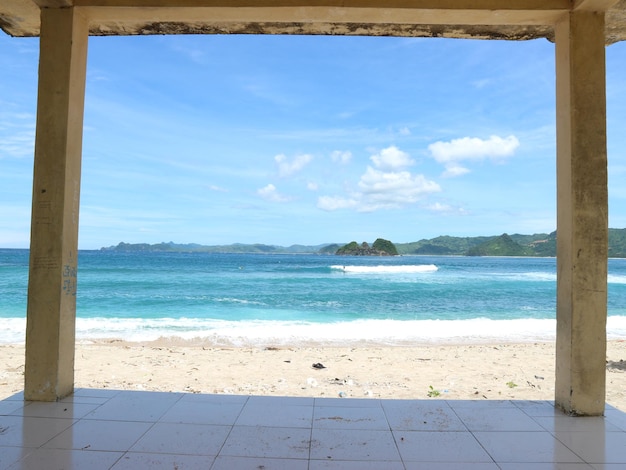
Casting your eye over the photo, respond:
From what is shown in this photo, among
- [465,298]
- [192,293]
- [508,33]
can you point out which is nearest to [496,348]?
[508,33]

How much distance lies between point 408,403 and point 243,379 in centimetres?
332

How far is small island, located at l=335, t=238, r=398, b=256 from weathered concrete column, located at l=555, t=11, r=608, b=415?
248 feet

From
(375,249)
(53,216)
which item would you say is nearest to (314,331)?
(53,216)

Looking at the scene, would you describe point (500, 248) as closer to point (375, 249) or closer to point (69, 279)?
point (375, 249)

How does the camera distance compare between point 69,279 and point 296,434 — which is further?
point 69,279

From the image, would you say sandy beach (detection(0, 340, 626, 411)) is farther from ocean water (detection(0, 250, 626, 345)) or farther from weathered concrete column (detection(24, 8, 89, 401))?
weathered concrete column (detection(24, 8, 89, 401))

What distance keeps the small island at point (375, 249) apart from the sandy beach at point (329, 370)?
6986 centimetres

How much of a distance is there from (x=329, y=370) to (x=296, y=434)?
4139 millimetres

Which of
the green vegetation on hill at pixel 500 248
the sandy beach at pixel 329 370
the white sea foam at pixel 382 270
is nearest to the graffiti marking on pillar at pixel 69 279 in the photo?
the sandy beach at pixel 329 370

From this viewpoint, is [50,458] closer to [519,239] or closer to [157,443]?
[157,443]

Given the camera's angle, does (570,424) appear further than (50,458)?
Yes

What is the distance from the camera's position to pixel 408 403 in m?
3.64

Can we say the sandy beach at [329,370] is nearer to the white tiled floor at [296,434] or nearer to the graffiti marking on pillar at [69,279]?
the white tiled floor at [296,434]

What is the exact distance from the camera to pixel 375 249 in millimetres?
79062
